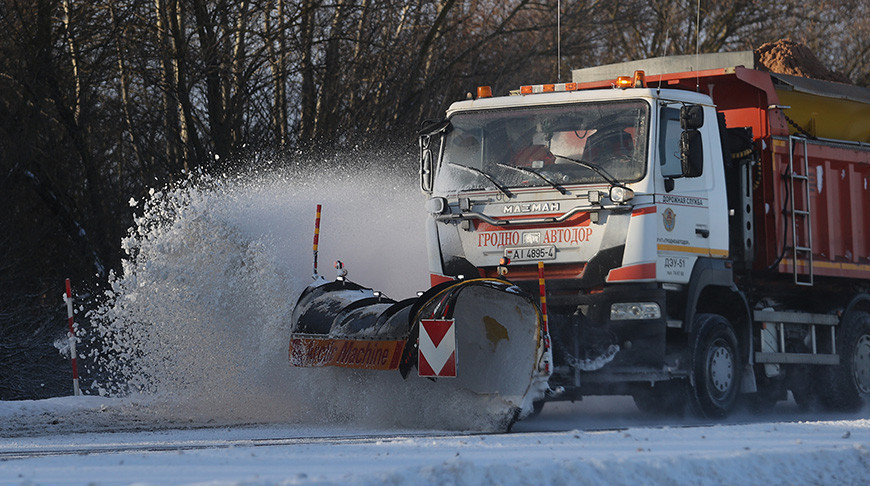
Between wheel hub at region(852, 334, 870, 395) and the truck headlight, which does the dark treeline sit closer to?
wheel hub at region(852, 334, 870, 395)

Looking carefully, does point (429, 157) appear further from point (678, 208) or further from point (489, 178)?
point (678, 208)

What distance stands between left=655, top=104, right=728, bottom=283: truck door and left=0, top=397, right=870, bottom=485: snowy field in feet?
4.78

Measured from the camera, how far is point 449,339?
8.38 metres

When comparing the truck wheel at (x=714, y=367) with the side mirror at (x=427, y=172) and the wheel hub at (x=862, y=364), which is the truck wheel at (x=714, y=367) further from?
the side mirror at (x=427, y=172)

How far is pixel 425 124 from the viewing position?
9.98m

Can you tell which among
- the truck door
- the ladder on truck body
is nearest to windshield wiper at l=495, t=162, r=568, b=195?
the truck door

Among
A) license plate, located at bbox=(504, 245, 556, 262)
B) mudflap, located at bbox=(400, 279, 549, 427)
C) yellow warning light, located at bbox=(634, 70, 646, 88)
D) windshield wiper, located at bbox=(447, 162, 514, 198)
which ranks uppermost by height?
yellow warning light, located at bbox=(634, 70, 646, 88)

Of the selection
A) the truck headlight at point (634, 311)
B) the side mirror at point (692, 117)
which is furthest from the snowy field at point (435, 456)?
the side mirror at point (692, 117)

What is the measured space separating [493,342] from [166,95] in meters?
11.4

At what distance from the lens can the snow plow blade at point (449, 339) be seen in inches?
331

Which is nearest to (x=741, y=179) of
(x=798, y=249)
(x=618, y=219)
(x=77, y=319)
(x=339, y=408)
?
(x=798, y=249)

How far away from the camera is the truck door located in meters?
9.23

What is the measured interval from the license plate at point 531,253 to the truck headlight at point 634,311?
23.9 inches

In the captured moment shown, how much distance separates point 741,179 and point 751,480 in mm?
5110
